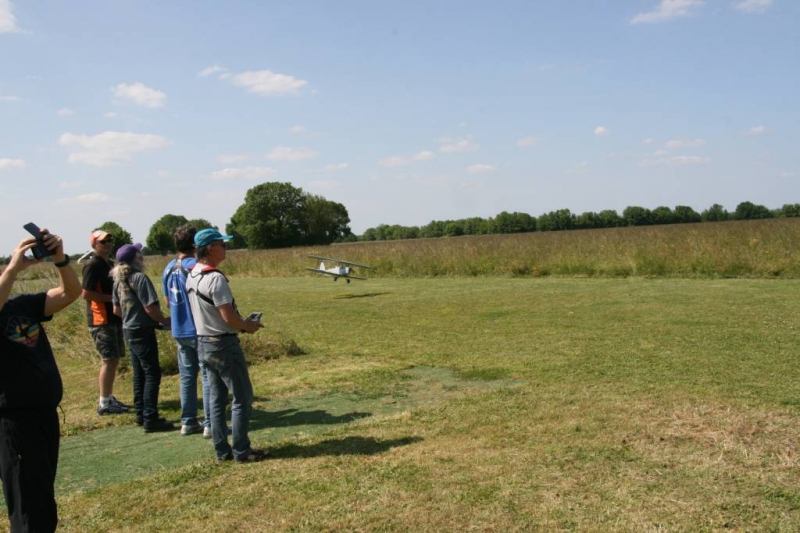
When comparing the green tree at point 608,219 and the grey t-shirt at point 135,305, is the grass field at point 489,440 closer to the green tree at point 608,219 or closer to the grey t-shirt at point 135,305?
the grey t-shirt at point 135,305

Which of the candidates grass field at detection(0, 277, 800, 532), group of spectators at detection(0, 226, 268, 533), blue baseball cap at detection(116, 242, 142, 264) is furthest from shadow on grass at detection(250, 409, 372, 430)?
blue baseball cap at detection(116, 242, 142, 264)

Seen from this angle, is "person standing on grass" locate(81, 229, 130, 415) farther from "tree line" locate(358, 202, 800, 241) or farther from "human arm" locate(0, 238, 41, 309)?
"tree line" locate(358, 202, 800, 241)

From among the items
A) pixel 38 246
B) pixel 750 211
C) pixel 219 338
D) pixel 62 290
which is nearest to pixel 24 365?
pixel 62 290

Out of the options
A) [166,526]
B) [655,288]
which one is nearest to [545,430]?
[166,526]

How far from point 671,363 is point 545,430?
3.10 meters

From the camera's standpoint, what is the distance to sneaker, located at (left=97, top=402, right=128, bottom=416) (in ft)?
23.0

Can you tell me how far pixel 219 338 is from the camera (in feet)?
16.0

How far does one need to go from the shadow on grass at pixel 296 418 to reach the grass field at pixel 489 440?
0.10 feet

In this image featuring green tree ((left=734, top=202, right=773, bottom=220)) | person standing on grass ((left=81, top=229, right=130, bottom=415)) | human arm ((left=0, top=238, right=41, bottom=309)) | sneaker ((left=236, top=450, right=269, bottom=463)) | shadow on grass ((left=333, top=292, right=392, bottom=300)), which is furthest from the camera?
green tree ((left=734, top=202, right=773, bottom=220))

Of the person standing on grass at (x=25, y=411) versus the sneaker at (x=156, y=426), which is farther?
the sneaker at (x=156, y=426)

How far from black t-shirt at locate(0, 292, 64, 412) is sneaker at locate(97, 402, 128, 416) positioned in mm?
4134

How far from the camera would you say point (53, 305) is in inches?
132

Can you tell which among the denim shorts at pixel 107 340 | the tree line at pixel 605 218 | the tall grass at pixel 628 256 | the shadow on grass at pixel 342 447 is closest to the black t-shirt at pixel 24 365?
the shadow on grass at pixel 342 447

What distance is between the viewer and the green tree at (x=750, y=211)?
5585cm
